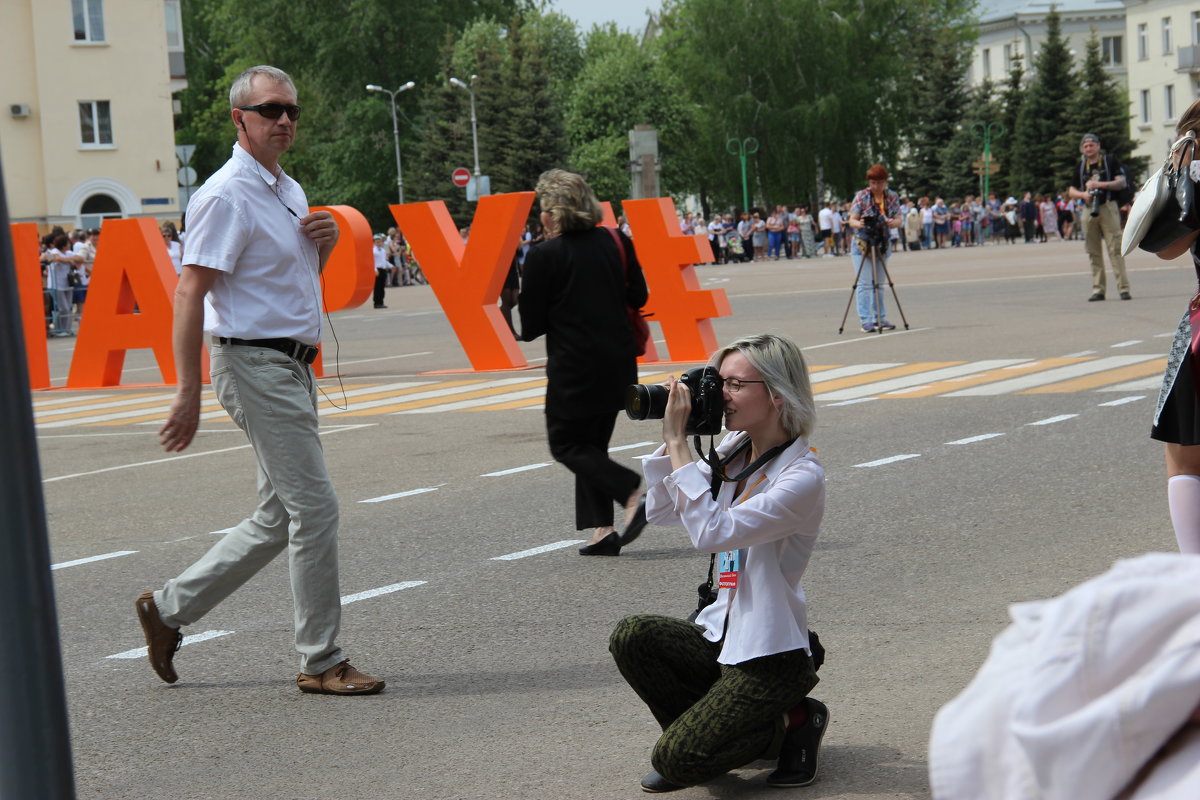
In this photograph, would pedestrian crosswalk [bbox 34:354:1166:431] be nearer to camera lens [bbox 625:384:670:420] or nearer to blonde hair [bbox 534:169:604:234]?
blonde hair [bbox 534:169:604:234]

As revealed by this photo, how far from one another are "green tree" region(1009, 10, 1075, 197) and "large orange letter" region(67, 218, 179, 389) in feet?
184

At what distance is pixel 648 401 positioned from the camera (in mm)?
4648

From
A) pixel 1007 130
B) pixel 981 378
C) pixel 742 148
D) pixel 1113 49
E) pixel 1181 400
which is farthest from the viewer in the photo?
pixel 1113 49

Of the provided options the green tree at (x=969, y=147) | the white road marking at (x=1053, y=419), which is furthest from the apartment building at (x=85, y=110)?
the white road marking at (x=1053, y=419)

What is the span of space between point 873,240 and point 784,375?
14.9 meters

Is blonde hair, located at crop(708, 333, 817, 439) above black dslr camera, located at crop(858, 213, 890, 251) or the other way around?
the other way around

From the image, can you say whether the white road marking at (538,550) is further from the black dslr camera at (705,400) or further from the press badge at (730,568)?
the black dslr camera at (705,400)

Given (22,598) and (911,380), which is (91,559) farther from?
(911,380)

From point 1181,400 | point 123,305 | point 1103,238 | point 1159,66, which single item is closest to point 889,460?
point 1181,400

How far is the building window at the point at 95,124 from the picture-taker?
2211 inches

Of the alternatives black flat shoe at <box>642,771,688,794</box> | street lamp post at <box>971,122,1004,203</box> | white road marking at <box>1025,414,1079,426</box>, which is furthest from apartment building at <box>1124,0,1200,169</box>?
black flat shoe at <box>642,771,688,794</box>

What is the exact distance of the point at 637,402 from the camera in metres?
4.71

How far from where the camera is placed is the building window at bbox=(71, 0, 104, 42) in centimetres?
5569

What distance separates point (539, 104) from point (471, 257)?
187ft
